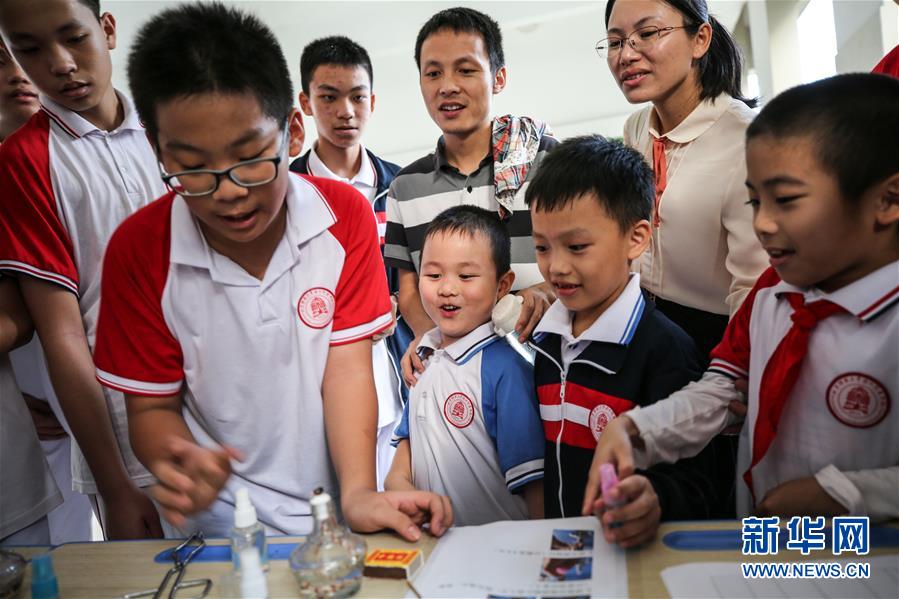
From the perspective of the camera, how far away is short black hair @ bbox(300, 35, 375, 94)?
7.06 feet

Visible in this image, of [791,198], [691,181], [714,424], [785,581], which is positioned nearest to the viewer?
[785,581]

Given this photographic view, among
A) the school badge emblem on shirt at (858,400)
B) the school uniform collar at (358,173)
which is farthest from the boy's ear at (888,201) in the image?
the school uniform collar at (358,173)

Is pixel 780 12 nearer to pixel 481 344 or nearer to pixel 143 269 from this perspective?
pixel 481 344

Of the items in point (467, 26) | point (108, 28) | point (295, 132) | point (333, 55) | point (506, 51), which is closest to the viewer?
point (295, 132)

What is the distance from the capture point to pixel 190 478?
2.86 feet

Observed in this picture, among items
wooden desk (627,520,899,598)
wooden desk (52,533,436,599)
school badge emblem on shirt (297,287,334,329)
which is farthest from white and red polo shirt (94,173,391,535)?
wooden desk (627,520,899,598)

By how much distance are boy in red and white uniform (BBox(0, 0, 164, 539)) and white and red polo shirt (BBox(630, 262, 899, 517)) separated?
3.38ft

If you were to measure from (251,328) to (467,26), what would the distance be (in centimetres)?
108

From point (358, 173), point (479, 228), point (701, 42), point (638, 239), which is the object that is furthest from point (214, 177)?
point (358, 173)

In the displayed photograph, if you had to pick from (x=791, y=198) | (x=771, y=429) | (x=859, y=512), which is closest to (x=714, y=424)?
(x=771, y=429)

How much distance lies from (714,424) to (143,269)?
0.97m

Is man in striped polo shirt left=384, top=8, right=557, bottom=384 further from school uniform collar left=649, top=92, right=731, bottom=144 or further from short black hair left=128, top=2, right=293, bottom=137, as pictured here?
short black hair left=128, top=2, right=293, bottom=137

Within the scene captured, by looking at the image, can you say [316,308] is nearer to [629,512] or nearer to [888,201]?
[629,512]

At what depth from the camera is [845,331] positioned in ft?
2.87
